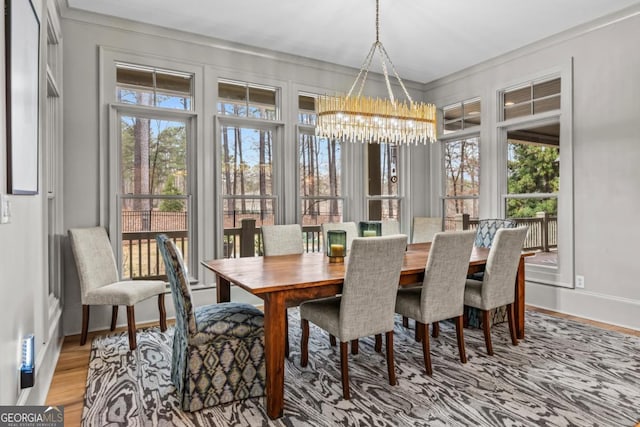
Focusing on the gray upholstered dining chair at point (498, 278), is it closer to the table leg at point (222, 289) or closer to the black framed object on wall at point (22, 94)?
the table leg at point (222, 289)

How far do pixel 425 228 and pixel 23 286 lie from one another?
4.61m

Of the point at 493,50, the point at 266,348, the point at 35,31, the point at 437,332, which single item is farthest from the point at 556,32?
the point at 35,31

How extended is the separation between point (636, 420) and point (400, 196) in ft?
12.9

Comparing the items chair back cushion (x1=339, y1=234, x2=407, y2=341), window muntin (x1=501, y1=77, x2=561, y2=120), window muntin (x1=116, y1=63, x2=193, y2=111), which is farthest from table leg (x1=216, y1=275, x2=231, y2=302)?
window muntin (x1=501, y1=77, x2=561, y2=120)

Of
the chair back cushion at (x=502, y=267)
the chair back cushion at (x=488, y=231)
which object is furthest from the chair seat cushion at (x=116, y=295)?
the chair back cushion at (x=488, y=231)

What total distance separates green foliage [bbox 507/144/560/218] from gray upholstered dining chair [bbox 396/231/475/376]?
2332 mm

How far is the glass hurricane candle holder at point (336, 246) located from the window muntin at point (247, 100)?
2145 millimetres

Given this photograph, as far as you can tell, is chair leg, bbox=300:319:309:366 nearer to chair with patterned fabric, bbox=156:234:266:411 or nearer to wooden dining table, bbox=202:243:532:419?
wooden dining table, bbox=202:243:532:419

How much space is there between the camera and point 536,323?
12.7 feet

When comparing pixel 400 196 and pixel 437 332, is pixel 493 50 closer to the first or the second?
pixel 400 196

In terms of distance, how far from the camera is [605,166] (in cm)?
394

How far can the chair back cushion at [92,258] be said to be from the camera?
3307mm

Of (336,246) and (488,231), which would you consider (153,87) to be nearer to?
(336,246)

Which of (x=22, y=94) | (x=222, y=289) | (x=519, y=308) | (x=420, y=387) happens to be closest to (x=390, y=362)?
(x=420, y=387)
